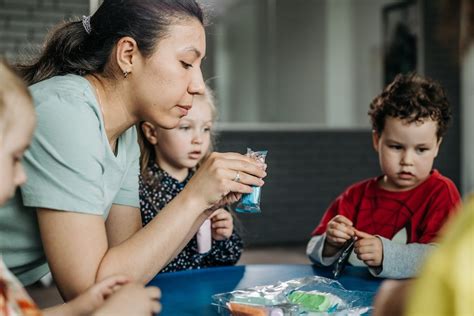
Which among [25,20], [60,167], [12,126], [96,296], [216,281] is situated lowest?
[216,281]

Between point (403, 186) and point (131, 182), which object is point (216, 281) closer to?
point (131, 182)

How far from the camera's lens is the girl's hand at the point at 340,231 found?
1808mm

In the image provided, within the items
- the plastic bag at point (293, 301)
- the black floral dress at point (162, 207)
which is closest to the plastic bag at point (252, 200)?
the plastic bag at point (293, 301)

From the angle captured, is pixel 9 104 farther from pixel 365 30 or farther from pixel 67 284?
pixel 365 30

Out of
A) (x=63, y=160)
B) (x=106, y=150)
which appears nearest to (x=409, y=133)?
(x=106, y=150)

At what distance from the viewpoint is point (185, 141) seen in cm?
226

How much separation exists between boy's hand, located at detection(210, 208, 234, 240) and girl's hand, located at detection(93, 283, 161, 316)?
2.92ft

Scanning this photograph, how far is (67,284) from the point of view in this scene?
138 centimetres

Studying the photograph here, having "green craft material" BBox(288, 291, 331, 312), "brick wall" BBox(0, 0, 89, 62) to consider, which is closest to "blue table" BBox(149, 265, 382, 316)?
"green craft material" BBox(288, 291, 331, 312)

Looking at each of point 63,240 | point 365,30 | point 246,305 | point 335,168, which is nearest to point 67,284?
point 63,240

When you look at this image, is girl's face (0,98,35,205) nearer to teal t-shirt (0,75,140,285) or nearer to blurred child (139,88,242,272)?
teal t-shirt (0,75,140,285)

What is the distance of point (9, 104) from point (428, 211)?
4.39 ft

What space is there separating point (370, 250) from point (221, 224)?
48 cm

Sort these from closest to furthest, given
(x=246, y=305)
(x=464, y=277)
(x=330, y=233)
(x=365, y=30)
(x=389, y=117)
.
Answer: (x=464, y=277) < (x=246, y=305) < (x=330, y=233) < (x=389, y=117) < (x=365, y=30)
